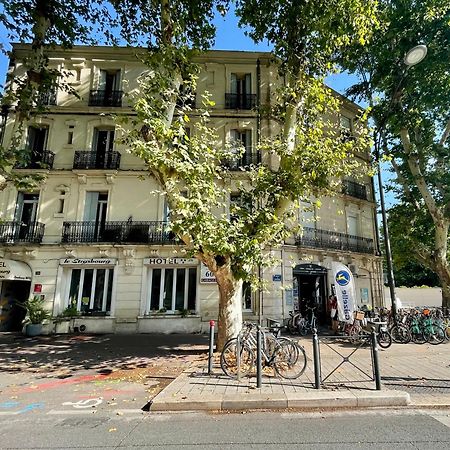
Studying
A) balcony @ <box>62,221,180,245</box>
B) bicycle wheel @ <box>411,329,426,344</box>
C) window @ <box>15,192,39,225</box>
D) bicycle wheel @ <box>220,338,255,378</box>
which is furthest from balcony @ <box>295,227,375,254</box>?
window @ <box>15,192,39,225</box>

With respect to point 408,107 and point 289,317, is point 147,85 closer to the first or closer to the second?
point 289,317

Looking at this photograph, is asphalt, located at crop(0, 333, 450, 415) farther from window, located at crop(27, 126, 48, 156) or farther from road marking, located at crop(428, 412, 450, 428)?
window, located at crop(27, 126, 48, 156)

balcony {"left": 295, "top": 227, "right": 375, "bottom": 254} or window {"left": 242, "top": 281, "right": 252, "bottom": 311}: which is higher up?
balcony {"left": 295, "top": 227, "right": 375, "bottom": 254}

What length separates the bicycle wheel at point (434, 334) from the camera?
10500mm

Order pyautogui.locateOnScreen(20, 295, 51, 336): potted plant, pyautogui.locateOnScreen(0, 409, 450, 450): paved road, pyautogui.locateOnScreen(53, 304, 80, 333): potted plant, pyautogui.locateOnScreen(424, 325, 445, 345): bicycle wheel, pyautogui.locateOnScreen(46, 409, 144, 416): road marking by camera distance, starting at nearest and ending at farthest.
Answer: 1. pyautogui.locateOnScreen(0, 409, 450, 450): paved road
2. pyautogui.locateOnScreen(46, 409, 144, 416): road marking
3. pyautogui.locateOnScreen(424, 325, 445, 345): bicycle wheel
4. pyautogui.locateOnScreen(20, 295, 51, 336): potted plant
5. pyautogui.locateOnScreen(53, 304, 80, 333): potted plant

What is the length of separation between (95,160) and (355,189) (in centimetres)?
1419

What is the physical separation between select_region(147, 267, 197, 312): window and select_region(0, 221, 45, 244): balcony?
5.34 meters

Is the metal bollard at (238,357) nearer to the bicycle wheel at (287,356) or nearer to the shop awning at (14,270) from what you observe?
the bicycle wheel at (287,356)

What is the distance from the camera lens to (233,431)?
162 inches

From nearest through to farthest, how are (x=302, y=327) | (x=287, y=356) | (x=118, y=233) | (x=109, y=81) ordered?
(x=287, y=356)
(x=302, y=327)
(x=118, y=233)
(x=109, y=81)

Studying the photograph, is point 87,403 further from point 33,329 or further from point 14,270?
point 14,270

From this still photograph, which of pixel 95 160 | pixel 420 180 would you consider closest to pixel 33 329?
pixel 95 160

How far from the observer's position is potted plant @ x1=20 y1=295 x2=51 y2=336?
12.7 meters

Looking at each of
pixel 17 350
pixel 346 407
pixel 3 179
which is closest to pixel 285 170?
pixel 346 407
